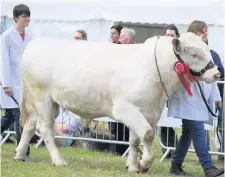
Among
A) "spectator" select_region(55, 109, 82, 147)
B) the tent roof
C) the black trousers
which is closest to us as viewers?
the black trousers

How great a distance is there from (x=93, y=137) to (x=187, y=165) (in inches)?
88.7

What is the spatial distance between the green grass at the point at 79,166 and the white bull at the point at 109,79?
32 centimetres

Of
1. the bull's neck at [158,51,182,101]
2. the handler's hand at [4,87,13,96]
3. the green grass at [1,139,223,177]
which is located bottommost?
the green grass at [1,139,223,177]

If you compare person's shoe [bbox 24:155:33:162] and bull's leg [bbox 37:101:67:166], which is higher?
bull's leg [bbox 37:101:67:166]

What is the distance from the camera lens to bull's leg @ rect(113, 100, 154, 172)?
9.15 m

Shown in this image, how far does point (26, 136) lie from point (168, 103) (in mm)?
2084

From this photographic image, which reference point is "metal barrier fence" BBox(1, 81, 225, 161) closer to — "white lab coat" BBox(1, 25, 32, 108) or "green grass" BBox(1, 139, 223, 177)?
"green grass" BBox(1, 139, 223, 177)

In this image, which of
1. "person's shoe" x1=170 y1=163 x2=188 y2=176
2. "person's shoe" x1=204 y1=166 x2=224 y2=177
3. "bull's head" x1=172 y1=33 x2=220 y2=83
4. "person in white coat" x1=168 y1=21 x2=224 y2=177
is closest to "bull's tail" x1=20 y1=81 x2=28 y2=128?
"person in white coat" x1=168 y1=21 x2=224 y2=177

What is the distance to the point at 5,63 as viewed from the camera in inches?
424

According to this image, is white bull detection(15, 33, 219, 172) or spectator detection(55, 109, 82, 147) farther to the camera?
spectator detection(55, 109, 82, 147)

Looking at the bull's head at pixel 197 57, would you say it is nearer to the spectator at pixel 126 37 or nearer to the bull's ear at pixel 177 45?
the bull's ear at pixel 177 45

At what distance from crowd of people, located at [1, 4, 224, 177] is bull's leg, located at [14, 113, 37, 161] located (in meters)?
0.15

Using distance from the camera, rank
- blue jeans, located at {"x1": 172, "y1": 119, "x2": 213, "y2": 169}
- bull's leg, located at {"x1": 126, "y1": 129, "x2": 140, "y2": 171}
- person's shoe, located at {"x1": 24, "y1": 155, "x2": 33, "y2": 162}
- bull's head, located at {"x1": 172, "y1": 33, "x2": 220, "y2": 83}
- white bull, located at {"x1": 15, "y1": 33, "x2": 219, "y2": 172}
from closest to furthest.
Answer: bull's head, located at {"x1": 172, "y1": 33, "x2": 220, "y2": 83}
white bull, located at {"x1": 15, "y1": 33, "x2": 219, "y2": 172}
blue jeans, located at {"x1": 172, "y1": 119, "x2": 213, "y2": 169}
bull's leg, located at {"x1": 126, "y1": 129, "x2": 140, "y2": 171}
person's shoe, located at {"x1": 24, "y1": 155, "x2": 33, "y2": 162}

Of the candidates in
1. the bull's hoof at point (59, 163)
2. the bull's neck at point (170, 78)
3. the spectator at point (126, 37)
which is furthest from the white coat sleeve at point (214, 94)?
the spectator at point (126, 37)
